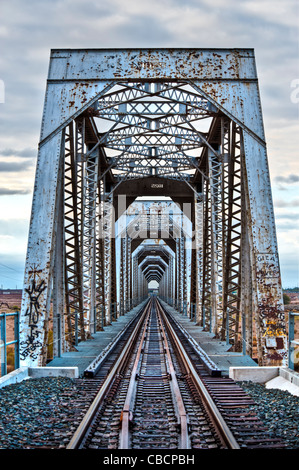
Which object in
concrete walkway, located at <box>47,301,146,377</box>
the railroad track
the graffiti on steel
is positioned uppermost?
the graffiti on steel

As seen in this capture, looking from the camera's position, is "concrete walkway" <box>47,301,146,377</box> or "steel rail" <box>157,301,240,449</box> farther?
"concrete walkway" <box>47,301,146,377</box>

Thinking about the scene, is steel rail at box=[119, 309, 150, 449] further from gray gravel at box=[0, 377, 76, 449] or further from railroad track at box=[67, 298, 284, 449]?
gray gravel at box=[0, 377, 76, 449]

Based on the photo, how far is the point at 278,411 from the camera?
267 inches

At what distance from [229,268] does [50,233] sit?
6.30 m

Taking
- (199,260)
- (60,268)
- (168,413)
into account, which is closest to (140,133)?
(60,268)

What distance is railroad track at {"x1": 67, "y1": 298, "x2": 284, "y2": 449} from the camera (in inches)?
221

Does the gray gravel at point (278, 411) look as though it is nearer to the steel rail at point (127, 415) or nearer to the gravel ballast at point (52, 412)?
the gravel ballast at point (52, 412)

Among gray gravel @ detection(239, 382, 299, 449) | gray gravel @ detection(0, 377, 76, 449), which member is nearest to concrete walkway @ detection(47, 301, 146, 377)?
gray gravel @ detection(0, 377, 76, 449)

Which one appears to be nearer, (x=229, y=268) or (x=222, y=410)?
(x=222, y=410)

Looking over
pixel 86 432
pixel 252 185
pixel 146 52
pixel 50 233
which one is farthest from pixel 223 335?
pixel 86 432

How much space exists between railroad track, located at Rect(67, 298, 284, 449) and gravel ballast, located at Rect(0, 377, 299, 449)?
0.64ft

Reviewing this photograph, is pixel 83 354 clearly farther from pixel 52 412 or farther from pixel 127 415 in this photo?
pixel 127 415
